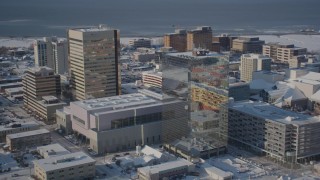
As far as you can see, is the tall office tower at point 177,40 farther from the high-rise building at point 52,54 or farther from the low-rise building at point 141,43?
the high-rise building at point 52,54

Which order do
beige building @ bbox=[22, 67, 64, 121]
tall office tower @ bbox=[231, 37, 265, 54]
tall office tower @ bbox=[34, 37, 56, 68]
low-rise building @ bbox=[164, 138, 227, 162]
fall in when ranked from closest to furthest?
low-rise building @ bbox=[164, 138, 227, 162]
beige building @ bbox=[22, 67, 64, 121]
tall office tower @ bbox=[34, 37, 56, 68]
tall office tower @ bbox=[231, 37, 265, 54]

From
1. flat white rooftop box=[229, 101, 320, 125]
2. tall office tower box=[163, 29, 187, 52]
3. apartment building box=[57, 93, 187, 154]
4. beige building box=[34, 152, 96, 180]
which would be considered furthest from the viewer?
tall office tower box=[163, 29, 187, 52]

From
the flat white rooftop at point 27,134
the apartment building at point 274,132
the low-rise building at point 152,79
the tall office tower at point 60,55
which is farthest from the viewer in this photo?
the tall office tower at point 60,55

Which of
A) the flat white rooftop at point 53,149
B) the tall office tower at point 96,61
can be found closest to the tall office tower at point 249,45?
the tall office tower at point 96,61

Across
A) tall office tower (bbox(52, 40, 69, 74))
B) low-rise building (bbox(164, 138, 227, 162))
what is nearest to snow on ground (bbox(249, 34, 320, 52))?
tall office tower (bbox(52, 40, 69, 74))

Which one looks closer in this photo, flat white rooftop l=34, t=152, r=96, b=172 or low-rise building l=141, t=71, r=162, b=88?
flat white rooftop l=34, t=152, r=96, b=172

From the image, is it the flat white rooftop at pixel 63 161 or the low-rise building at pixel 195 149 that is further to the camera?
the low-rise building at pixel 195 149

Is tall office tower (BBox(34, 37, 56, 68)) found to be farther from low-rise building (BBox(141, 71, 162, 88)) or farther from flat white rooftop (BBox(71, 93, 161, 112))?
flat white rooftop (BBox(71, 93, 161, 112))

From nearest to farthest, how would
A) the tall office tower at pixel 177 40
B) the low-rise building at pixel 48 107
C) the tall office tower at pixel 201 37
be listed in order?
the low-rise building at pixel 48 107 → the tall office tower at pixel 201 37 → the tall office tower at pixel 177 40
